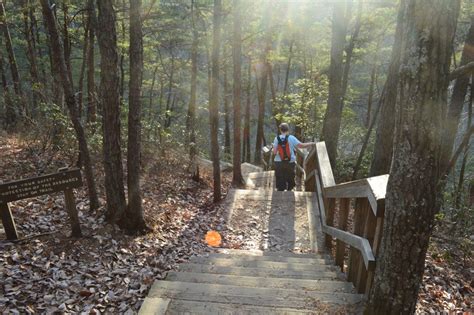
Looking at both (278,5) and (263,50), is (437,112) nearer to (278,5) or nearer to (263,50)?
(278,5)

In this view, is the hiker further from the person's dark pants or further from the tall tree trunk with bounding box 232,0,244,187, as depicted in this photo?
the tall tree trunk with bounding box 232,0,244,187

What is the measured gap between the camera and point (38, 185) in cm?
446

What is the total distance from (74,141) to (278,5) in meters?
11.4

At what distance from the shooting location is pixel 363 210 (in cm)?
347

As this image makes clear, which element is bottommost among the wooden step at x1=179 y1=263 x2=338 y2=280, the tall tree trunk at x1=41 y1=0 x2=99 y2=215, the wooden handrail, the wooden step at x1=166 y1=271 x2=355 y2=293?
the wooden step at x1=179 y1=263 x2=338 y2=280

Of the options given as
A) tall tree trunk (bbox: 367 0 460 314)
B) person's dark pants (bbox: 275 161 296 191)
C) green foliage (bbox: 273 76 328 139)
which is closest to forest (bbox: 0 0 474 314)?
tall tree trunk (bbox: 367 0 460 314)

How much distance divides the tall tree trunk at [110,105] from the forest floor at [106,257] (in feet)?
1.59

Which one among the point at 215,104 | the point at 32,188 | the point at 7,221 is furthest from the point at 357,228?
the point at 215,104

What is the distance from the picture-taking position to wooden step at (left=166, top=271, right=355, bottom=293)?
3.67 m

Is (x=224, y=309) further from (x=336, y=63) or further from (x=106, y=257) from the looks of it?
(x=336, y=63)

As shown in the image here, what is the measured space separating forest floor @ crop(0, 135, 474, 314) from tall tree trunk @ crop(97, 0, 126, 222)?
485mm

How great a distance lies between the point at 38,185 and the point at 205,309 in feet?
9.50

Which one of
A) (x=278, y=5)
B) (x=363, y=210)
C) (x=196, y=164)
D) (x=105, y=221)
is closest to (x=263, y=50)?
(x=278, y=5)

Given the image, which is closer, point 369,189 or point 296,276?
point 369,189
